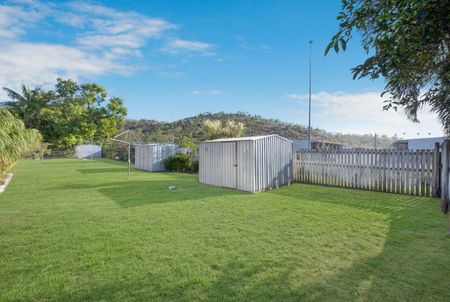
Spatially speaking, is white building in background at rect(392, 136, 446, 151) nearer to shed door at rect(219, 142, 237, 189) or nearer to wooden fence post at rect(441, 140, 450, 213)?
wooden fence post at rect(441, 140, 450, 213)

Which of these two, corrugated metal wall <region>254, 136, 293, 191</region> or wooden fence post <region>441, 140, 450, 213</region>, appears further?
corrugated metal wall <region>254, 136, 293, 191</region>

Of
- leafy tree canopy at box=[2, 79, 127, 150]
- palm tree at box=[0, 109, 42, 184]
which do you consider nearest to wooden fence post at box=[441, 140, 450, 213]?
palm tree at box=[0, 109, 42, 184]

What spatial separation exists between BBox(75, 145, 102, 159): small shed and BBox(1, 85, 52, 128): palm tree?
8976mm

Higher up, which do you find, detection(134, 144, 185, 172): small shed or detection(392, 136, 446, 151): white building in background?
detection(392, 136, 446, 151): white building in background

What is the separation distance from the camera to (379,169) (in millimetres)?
8398

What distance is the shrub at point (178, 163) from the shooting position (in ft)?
55.0

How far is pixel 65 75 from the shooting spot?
29266mm

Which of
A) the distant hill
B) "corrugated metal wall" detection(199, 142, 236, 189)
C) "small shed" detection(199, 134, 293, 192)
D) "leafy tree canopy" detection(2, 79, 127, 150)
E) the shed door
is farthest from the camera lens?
the distant hill

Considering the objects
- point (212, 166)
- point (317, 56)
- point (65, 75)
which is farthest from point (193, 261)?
point (65, 75)

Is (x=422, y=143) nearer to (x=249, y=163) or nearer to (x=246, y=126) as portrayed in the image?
(x=249, y=163)

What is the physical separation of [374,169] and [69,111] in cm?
2979

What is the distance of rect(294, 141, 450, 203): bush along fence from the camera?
7145 mm

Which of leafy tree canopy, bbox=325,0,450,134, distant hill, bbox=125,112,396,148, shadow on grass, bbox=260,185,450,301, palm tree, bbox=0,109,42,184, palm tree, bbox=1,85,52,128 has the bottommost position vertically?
shadow on grass, bbox=260,185,450,301

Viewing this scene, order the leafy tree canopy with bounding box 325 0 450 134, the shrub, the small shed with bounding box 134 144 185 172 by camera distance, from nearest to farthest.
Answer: the leafy tree canopy with bounding box 325 0 450 134, the shrub, the small shed with bounding box 134 144 185 172
